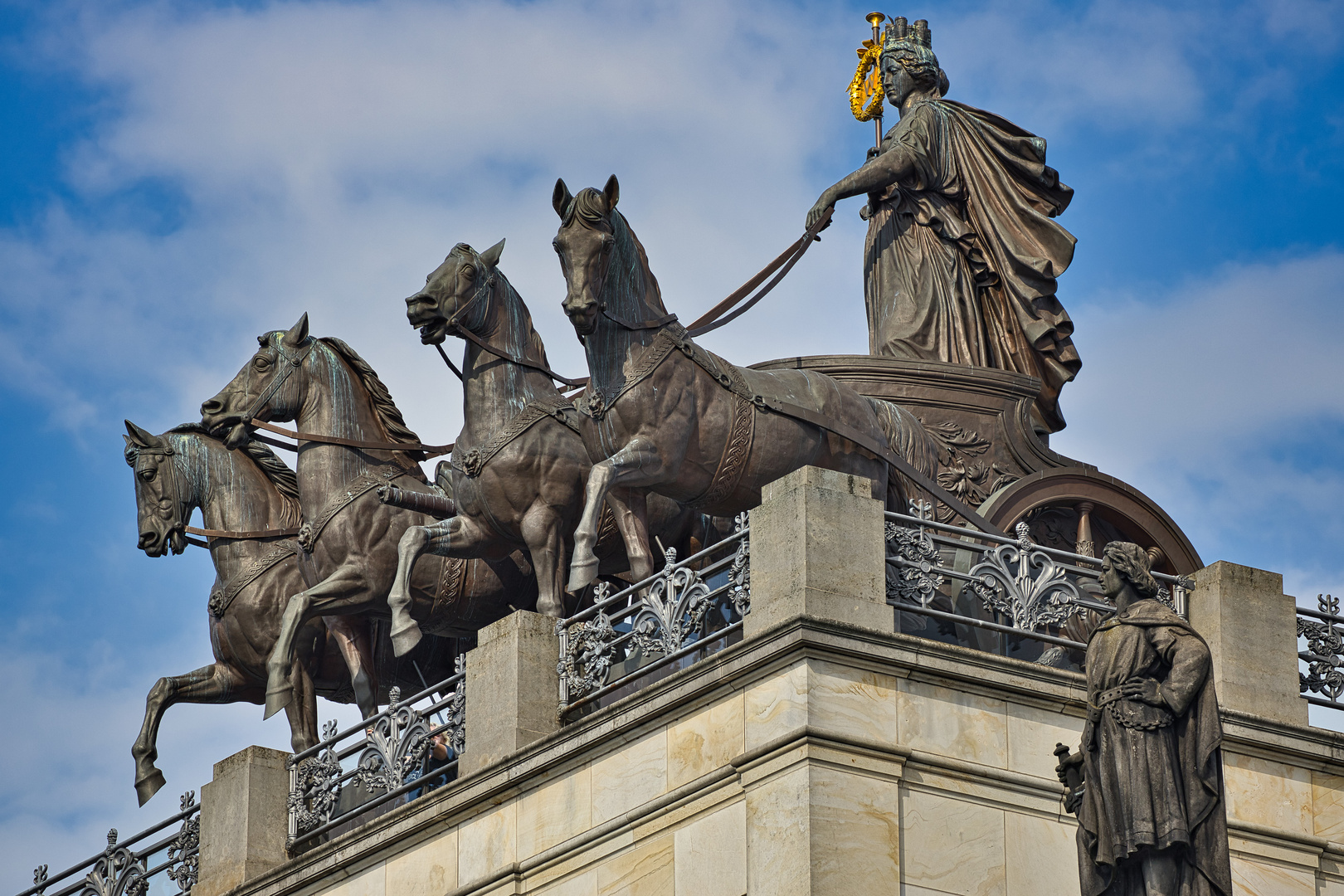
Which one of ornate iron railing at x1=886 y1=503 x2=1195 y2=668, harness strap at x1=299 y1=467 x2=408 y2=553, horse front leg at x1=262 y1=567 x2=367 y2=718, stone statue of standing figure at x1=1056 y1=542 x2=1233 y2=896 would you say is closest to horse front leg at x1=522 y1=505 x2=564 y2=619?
horse front leg at x1=262 y1=567 x2=367 y2=718

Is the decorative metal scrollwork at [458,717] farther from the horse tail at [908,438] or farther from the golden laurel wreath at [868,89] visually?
the golden laurel wreath at [868,89]

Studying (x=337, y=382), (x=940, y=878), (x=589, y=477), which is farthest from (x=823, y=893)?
(x=337, y=382)

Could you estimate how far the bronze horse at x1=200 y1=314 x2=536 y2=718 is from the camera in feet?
85.9

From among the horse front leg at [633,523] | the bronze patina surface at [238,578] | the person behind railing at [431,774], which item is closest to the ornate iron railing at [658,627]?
the horse front leg at [633,523]

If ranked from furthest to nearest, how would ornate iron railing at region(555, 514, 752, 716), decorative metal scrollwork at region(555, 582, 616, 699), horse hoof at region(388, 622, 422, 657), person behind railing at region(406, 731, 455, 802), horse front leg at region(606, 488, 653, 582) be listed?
1. horse hoof at region(388, 622, 422, 657)
2. horse front leg at region(606, 488, 653, 582)
3. person behind railing at region(406, 731, 455, 802)
4. decorative metal scrollwork at region(555, 582, 616, 699)
5. ornate iron railing at region(555, 514, 752, 716)

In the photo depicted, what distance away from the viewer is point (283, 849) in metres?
24.1

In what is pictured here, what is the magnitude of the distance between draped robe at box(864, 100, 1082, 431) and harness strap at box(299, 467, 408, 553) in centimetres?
428

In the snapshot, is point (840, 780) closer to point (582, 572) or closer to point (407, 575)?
point (582, 572)

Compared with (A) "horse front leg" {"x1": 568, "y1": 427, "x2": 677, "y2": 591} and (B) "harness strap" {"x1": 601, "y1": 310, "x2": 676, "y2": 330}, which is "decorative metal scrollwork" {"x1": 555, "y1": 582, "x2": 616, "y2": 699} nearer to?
(A) "horse front leg" {"x1": 568, "y1": 427, "x2": 677, "y2": 591}

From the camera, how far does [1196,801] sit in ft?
55.3

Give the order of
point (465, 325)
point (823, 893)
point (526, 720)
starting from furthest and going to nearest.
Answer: point (465, 325) < point (526, 720) < point (823, 893)

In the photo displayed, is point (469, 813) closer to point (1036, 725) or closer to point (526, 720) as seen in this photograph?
point (526, 720)

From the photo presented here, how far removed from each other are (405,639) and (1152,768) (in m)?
8.92

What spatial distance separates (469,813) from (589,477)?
2689 millimetres
